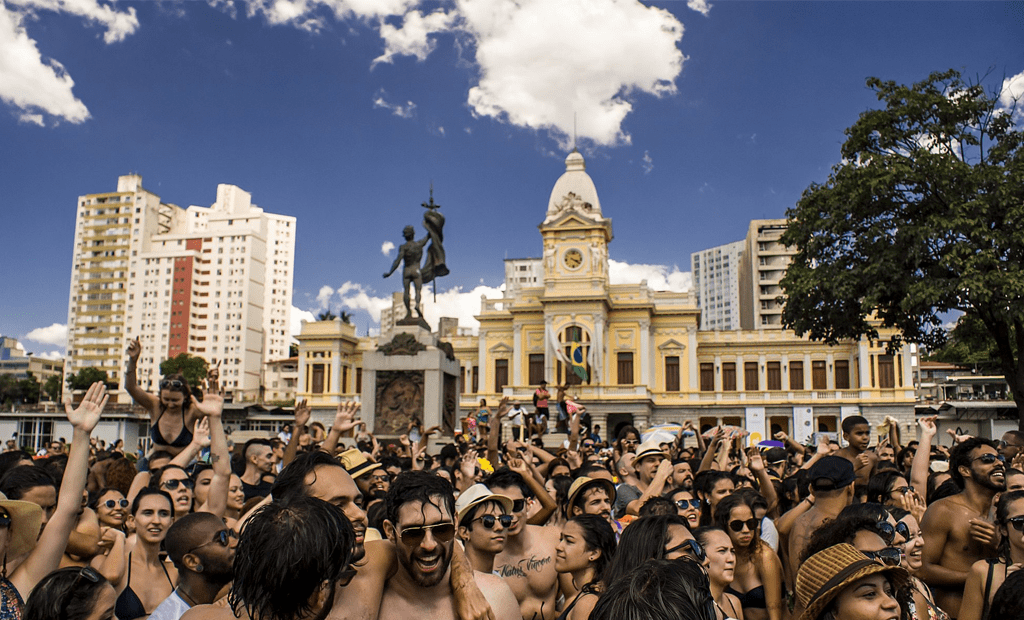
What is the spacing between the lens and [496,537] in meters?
3.70

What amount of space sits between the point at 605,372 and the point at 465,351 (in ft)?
33.4

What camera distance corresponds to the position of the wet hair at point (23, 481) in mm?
4215

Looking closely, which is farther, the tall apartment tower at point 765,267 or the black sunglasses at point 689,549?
the tall apartment tower at point 765,267

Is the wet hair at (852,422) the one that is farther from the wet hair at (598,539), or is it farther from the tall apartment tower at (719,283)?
the tall apartment tower at (719,283)

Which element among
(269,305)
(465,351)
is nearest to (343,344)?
(465,351)

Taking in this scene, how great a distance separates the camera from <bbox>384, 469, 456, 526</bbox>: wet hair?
286cm

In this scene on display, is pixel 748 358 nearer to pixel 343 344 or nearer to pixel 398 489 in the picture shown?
pixel 343 344

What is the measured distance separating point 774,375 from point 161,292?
76.5 metres

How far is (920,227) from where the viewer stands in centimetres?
1628

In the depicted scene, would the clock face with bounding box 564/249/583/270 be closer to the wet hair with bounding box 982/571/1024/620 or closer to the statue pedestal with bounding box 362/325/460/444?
the statue pedestal with bounding box 362/325/460/444

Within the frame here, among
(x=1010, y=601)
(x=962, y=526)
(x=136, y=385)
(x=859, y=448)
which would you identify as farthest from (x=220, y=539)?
(x=859, y=448)

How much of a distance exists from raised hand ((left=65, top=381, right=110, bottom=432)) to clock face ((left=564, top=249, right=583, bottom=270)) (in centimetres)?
4482

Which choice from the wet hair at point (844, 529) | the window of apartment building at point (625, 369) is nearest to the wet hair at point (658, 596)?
the wet hair at point (844, 529)

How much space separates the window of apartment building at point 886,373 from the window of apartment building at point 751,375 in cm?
702
